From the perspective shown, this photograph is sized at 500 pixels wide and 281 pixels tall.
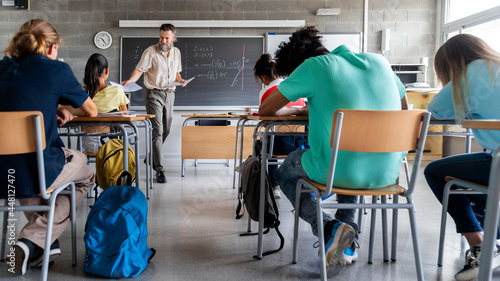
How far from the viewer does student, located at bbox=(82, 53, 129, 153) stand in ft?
9.80

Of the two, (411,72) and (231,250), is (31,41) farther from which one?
(411,72)

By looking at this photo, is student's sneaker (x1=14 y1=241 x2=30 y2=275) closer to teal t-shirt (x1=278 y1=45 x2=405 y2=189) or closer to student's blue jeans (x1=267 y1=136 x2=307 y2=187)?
teal t-shirt (x1=278 y1=45 x2=405 y2=189)

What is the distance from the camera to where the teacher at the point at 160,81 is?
3.92 meters

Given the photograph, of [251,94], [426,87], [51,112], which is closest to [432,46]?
[426,87]

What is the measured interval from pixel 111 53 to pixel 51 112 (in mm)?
4446

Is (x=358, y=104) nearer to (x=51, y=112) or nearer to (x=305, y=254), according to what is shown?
(x=305, y=254)

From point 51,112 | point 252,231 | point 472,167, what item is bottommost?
point 252,231

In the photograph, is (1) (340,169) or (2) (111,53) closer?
(1) (340,169)

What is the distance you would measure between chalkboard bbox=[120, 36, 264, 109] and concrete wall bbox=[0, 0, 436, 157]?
0.12 m

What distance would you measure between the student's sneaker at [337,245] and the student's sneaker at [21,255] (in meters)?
1.17

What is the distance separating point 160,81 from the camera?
13.4 ft

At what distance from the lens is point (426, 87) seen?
17.1 feet

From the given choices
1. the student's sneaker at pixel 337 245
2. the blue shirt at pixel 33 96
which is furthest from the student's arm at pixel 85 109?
the student's sneaker at pixel 337 245

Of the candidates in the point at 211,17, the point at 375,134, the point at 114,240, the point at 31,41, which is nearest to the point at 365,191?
the point at 375,134
